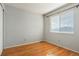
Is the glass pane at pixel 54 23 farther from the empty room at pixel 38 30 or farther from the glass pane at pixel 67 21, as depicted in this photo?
the glass pane at pixel 67 21

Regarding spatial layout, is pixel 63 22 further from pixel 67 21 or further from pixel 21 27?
pixel 21 27

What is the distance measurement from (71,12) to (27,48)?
170 cm

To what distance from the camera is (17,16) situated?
1691 millimetres

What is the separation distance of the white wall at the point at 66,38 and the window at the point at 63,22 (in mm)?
120

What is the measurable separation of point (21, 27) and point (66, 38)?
1442mm

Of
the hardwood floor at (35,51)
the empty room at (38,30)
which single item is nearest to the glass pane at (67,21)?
the empty room at (38,30)

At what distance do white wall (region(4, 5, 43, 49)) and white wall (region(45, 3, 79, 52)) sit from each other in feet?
1.06

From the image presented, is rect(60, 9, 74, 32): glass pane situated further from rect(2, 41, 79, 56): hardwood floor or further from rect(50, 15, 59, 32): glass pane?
rect(2, 41, 79, 56): hardwood floor

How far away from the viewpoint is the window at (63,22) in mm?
1986

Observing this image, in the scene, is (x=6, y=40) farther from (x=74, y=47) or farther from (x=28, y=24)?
(x=74, y=47)

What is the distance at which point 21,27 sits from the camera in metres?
1.71

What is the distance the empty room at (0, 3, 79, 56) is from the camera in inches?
61.5

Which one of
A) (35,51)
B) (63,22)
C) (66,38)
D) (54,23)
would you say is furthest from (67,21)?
(35,51)

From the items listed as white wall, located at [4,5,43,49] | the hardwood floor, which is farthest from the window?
the hardwood floor
